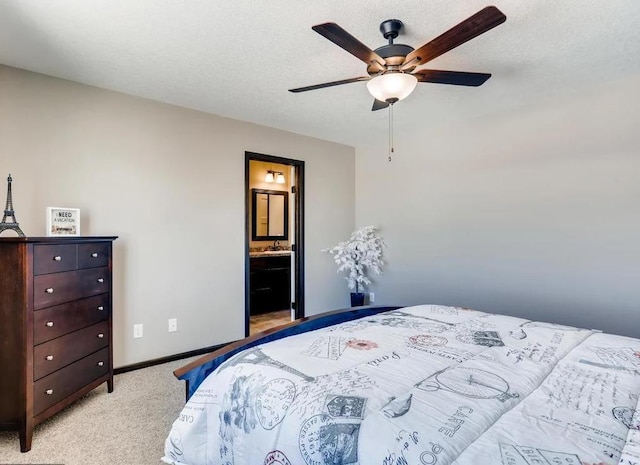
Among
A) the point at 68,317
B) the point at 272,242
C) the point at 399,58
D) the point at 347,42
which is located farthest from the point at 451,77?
the point at 272,242

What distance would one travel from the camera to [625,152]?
2820 millimetres

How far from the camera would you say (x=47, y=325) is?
2105 millimetres

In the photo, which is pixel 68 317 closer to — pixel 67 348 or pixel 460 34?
pixel 67 348

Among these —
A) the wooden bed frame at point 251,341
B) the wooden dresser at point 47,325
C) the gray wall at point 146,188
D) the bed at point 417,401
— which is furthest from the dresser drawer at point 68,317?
the bed at point 417,401

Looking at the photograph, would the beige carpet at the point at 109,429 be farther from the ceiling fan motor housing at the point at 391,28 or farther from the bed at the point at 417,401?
the ceiling fan motor housing at the point at 391,28

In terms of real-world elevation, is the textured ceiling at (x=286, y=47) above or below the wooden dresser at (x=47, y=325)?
above

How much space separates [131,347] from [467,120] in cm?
390

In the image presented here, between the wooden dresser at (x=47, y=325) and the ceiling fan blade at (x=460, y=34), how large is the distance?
2.33m

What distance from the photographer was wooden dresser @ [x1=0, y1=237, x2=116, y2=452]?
1.97 m

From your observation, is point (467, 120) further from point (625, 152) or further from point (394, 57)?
point (394, 57)

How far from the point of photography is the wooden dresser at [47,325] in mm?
1974

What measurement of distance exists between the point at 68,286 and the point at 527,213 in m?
3.73

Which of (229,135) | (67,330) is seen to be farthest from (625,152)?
(67,330)

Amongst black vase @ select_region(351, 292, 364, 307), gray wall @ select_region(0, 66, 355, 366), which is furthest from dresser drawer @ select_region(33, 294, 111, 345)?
black vase @ select_region(351, 292, 364, 307)
